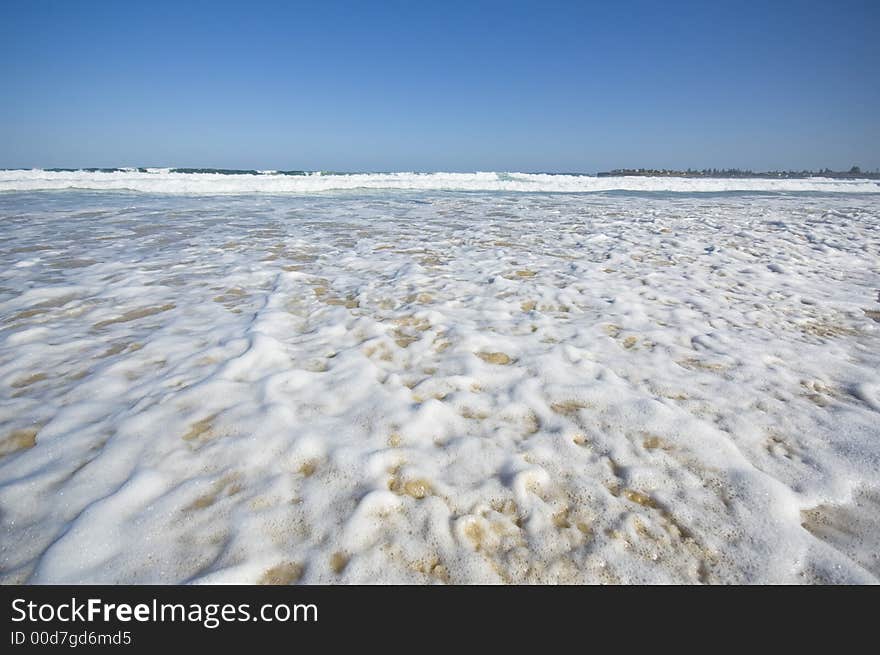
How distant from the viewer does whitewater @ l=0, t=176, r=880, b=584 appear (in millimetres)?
1420

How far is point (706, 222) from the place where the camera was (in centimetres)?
898

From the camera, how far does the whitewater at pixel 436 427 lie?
4.66 feet

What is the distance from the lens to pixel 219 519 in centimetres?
153

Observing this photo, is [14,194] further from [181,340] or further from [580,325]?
[580,325]

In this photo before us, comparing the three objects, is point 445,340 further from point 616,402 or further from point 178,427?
point 178,427

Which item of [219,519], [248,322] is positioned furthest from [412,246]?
[219,519]

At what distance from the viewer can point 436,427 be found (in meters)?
2.03

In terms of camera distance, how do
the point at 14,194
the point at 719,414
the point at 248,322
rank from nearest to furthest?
1. the point at 719,414
2. the point at 248,322
3. the point at 14,194
